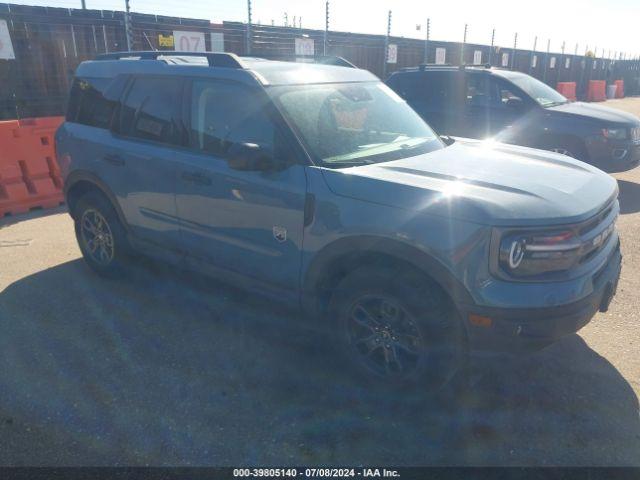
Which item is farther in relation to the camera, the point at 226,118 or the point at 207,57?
the point at 207,57

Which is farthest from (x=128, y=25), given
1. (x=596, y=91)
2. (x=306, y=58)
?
(x=596, y=91)

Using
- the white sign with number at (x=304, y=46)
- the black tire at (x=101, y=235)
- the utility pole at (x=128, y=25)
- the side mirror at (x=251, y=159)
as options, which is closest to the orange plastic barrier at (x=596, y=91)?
the white sign with number at (x=304, y=46)

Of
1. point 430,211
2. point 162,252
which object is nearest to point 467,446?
point 430,211

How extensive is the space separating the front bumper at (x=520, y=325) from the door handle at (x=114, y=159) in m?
3.02

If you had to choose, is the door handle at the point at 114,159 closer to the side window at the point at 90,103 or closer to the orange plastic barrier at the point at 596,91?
the side window at the point at 90,103

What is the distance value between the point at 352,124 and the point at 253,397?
6.39 feet

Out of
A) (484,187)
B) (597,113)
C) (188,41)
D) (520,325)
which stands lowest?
(520,325)

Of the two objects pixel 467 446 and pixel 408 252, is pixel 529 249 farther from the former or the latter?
pixel 467 446

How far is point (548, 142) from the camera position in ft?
26.7

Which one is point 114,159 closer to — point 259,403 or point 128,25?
point 259,403

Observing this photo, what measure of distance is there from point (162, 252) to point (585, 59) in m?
32.9

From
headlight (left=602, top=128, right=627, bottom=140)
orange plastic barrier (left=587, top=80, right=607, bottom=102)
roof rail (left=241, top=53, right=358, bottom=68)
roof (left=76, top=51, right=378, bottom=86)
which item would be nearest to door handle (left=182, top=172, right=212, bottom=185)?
roof (left=76, top=51, right=378, bottom=86)

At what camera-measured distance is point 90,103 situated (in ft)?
15.4

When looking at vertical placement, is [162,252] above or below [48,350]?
above
